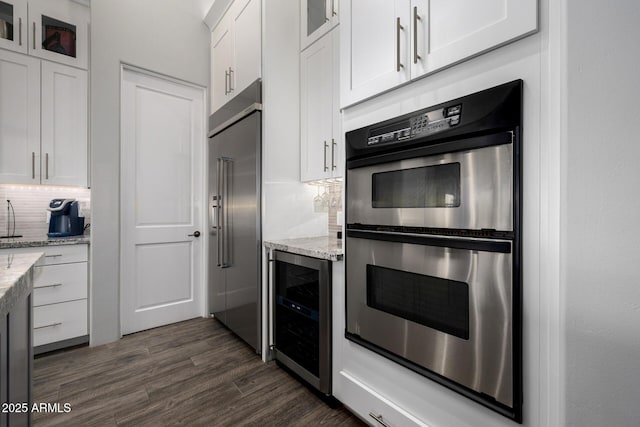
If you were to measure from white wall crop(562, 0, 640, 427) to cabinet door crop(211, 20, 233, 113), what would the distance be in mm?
2700

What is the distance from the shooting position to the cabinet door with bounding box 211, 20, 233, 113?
281 centimetres

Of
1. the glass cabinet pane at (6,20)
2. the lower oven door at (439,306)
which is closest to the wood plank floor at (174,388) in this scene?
the lower oven door at (439,306)

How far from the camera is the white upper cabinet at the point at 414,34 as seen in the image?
3.14 ft

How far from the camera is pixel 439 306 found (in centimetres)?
116

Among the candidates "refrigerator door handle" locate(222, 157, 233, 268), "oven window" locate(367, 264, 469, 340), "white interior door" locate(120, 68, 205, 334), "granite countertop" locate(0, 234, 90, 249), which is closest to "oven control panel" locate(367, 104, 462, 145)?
"oven window" locate(367, 264, 469, 340)

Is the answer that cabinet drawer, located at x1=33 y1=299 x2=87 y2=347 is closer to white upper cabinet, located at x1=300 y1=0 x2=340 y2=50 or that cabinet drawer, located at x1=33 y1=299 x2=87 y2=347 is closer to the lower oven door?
the lower oven door

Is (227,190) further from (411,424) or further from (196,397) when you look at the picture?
(411,424)

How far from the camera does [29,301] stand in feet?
3.88

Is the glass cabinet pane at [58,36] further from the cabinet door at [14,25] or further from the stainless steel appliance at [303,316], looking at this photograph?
the stainless steel appliance at [303,316]

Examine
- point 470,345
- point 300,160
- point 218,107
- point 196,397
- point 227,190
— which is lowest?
point 196,397

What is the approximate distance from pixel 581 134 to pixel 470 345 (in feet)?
2.51

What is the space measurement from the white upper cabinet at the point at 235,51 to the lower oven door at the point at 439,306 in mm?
1800

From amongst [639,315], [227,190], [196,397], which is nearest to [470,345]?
[639,315]

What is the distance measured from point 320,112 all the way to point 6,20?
2706mm
